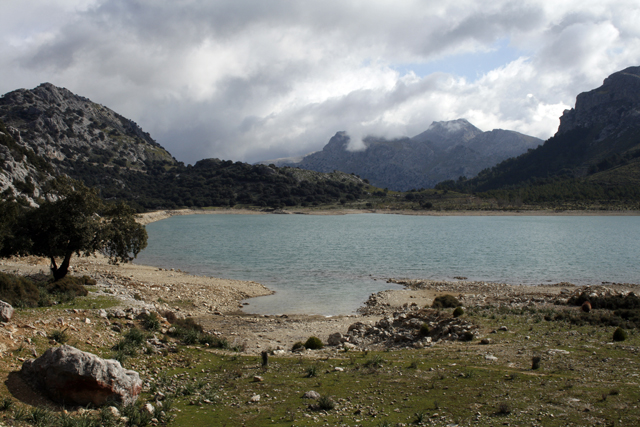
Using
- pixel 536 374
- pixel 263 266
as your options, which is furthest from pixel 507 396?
pixel 263 266

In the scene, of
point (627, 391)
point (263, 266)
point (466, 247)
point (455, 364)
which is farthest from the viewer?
point (466, 247)

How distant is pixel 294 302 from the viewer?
30641 millimetres

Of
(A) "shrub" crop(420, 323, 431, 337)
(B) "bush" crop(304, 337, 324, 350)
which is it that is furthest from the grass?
(A) "shrub" crop(420, 323, 431, 337)

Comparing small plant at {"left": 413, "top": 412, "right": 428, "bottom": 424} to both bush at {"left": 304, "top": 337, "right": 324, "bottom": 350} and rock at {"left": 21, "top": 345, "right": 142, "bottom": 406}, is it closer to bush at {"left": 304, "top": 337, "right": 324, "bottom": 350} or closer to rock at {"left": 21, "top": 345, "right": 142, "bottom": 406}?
rock at {"left": 21, "top": 345, "right": 142, "bottom": 406}

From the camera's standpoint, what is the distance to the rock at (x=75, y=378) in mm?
8633

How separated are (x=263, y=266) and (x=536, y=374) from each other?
37.9 metres

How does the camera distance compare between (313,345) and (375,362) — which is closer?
(375,362)

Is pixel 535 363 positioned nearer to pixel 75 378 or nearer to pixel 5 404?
pixel 75 378

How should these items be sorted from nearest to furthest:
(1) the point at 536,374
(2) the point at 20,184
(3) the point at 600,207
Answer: (1) the point at 536,374 < (2) the point at 20,184 < (3) the point at 600,207

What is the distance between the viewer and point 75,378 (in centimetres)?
865

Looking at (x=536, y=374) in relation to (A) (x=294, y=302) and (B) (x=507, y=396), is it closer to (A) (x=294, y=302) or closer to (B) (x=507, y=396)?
(B) (x=507, y=396)

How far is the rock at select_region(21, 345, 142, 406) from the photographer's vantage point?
863 centimetres

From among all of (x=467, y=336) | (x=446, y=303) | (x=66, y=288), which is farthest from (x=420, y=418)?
(x=66, y=288)

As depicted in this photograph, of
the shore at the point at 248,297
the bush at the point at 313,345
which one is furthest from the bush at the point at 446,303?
the bush at the point at 313,345
